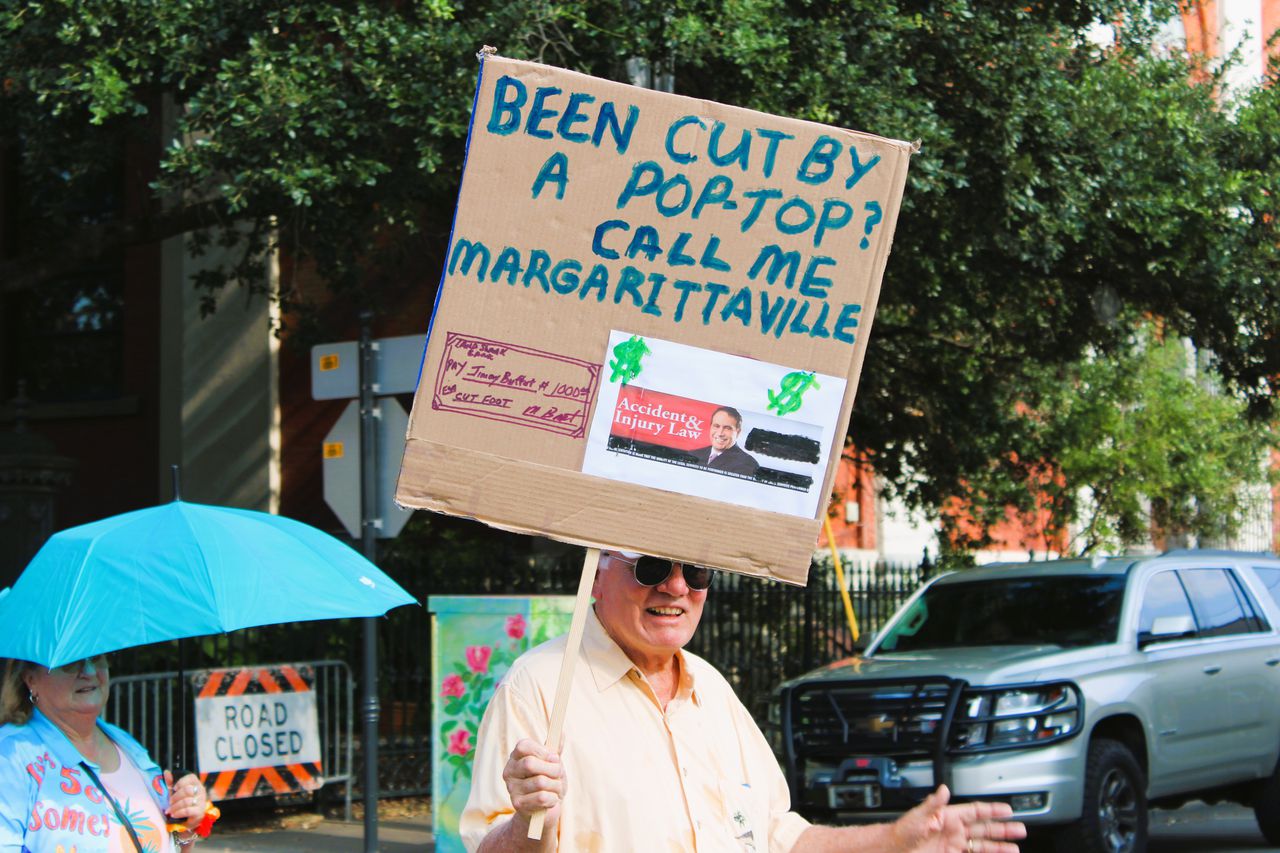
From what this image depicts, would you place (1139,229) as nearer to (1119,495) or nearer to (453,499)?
(1119,495)

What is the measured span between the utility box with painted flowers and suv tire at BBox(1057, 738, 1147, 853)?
339cm

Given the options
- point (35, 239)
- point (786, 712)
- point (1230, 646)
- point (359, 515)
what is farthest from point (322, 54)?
point (35, 239)

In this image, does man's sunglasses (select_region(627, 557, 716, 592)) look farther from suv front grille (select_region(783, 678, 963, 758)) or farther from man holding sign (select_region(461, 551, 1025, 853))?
suv front grille (select_region(783, 678, 963, 758))

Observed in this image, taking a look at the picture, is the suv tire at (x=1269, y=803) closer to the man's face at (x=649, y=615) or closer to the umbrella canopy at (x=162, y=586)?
the umbrella canopy at (x=162, y=586)

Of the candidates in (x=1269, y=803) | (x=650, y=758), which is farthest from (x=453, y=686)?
(x=650, y=758)

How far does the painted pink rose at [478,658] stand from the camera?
1002 cm

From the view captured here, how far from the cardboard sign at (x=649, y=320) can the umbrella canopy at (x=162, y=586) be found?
61.8 inches

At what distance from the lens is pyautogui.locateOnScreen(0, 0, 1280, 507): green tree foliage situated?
33.5 feet

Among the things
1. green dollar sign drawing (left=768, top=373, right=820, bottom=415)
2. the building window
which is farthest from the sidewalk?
the building window

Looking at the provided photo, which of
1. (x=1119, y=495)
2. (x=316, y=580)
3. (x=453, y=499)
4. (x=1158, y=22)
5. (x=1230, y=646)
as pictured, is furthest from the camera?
(x=1119, y=495)

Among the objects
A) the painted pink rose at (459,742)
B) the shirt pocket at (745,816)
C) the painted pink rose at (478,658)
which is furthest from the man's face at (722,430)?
the painted pink rose at (459,742)

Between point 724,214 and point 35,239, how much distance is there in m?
17.6

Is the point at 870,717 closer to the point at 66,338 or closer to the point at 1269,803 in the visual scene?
the point at 1269,803

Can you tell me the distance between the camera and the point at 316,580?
496 cm
